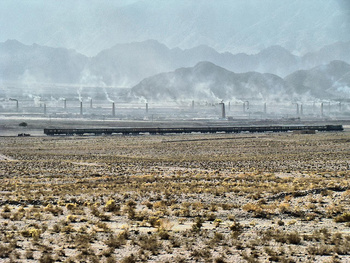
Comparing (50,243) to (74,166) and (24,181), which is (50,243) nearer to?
(24,181)

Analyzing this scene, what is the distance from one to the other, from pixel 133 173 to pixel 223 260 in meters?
26.8

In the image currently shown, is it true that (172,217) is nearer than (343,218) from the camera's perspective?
No

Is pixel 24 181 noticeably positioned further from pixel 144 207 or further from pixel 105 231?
pixel 105 231

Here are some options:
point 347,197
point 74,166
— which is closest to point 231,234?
point 347,197

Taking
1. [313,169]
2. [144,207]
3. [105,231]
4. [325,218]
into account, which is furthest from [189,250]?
[313,169]

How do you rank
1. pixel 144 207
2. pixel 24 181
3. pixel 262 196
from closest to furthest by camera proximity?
pixel 144 207 → pixel 262 196 → pixel 24 181

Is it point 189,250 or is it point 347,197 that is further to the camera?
point 347,197

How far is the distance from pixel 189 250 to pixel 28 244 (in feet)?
13.0

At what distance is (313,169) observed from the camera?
42.8 meters

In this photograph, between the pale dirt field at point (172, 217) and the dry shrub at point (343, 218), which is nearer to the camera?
the pale dirt field at point (172, 217)

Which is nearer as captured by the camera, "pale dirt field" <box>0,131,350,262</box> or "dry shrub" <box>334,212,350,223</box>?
"pale dirt field" <box>0,131,350,262</box>

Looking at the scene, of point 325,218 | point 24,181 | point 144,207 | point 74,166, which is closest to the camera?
point 325,218

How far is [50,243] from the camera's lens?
16.5m

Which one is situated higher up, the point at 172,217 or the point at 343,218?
the point at 343,218
